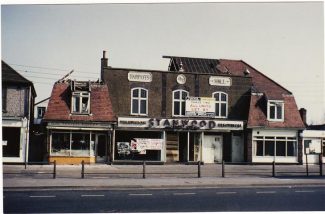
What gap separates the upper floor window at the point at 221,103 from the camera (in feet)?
107

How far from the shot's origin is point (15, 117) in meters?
28.3

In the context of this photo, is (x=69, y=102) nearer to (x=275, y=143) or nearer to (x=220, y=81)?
(x=220, y=81)

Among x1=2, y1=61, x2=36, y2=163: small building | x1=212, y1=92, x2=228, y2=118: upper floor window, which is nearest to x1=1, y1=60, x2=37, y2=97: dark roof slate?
x1=2, y1=61, x2=36, y2=163: small building

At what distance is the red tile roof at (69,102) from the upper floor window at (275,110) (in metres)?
12.3

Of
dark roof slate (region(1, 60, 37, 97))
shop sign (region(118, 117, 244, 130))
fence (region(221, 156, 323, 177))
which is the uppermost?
dark roof slate (region(1, 60, 37, 97))

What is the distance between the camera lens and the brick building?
30984 millimetres

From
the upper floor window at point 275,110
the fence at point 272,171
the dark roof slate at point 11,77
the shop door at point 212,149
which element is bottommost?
the fence at point 272,171

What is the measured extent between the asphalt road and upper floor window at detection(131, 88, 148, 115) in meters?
14.3

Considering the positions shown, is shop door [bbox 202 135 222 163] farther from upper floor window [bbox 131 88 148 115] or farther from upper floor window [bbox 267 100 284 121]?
upper floor window [bbox 131 88 148 115]

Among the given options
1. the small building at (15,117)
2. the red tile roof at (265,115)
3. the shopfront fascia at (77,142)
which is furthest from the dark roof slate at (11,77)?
the red tile roof at (265,115)

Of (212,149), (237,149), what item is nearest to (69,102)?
(212,149)

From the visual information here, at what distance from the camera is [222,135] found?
33.1m

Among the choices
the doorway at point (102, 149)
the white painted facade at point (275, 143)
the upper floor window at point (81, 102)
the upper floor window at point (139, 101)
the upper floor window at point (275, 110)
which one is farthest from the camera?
the upper floor window at point (275, 110)

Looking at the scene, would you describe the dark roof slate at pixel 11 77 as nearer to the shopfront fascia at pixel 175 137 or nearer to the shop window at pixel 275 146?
the shopfront fascia at pixel 175 137
